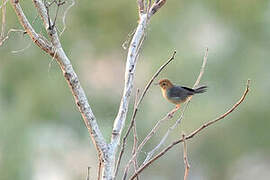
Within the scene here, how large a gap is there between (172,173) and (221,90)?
1.52 metres

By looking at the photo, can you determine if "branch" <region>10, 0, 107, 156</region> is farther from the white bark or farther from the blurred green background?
the blurred green background

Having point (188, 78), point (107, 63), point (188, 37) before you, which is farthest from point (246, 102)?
point (107, 63)

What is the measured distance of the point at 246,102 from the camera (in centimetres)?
809

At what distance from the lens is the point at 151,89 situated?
8258 millimetres

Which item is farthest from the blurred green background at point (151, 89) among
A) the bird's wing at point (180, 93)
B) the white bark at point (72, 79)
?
the white bark at point (72, 79)

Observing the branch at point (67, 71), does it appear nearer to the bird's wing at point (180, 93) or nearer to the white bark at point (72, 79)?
the white bark at point (72, 79)

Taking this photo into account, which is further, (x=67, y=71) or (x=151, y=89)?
(x=151, y=89)

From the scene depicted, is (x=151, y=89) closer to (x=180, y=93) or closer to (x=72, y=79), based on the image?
(x=180, y=93)

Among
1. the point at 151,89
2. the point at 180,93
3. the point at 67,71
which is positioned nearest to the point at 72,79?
the point at 67,71

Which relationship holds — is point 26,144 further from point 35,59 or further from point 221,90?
point 221,90

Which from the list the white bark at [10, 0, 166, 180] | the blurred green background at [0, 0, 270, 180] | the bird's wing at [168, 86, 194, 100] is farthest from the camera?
the blurred green background at [0, 0, 270, 180]

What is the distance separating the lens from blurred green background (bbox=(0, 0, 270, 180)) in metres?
7.77

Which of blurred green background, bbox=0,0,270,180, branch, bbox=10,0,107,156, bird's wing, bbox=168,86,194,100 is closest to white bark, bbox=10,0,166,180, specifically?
branch, bbox=10,0,107,156

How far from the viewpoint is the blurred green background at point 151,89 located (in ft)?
25.5
